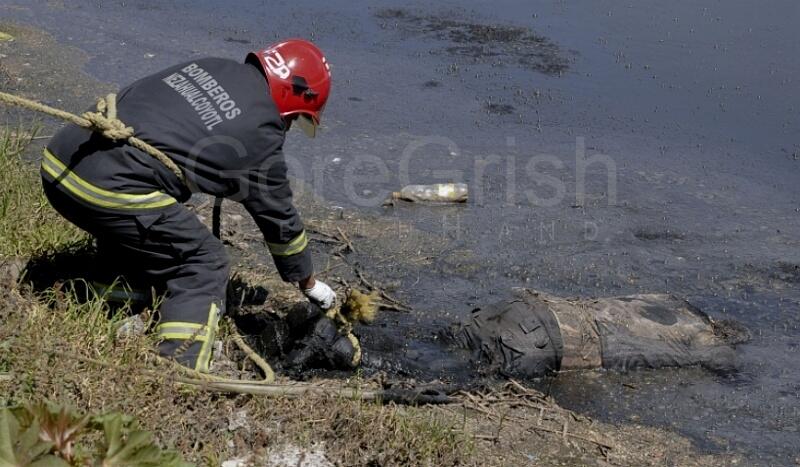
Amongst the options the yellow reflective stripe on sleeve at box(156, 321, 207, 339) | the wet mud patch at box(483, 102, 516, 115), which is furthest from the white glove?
the wet mud patch at box(483, 102, 516, 115)

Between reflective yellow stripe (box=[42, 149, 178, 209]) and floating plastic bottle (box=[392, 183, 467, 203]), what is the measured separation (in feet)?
7.80

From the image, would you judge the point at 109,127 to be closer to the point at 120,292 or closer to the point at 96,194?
the point at 96,194

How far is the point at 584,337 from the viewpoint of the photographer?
4.54 m

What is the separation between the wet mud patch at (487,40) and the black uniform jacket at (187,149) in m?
4.63

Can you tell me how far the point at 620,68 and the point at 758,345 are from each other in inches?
153

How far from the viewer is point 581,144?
7.04m

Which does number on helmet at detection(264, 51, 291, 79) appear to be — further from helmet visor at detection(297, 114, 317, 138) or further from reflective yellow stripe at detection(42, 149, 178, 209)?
reflective yellow stripe at detection(42, 149, 178, 209)

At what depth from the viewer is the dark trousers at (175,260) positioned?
386 cm

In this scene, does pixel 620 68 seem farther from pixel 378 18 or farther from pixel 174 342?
pixel 174 342

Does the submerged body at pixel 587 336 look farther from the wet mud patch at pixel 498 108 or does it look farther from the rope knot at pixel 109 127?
the wet mud patch at pixel 498 108

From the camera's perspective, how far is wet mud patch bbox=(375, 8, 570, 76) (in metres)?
8.35

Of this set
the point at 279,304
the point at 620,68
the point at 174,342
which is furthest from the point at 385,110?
the point at 174,342

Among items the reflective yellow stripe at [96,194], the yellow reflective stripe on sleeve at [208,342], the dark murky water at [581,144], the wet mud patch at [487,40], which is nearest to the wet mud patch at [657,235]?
the dark murky water at [581,144]

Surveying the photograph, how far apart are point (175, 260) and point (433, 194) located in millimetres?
2360
